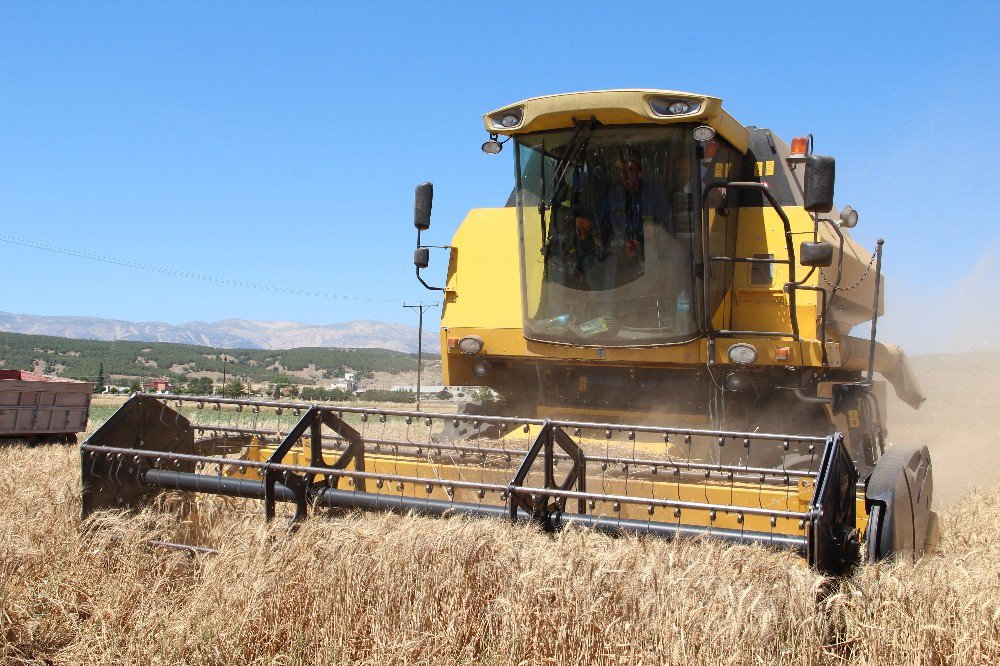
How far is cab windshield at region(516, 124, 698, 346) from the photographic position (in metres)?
5.69

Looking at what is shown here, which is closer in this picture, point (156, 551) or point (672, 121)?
point (156, 551)

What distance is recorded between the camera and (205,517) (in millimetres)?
4613

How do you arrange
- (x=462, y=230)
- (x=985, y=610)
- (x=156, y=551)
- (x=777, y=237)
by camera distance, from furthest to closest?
(x=462, y=230) → (x=777, y=237) → (x=156, y=551) → (x=985, y=610)

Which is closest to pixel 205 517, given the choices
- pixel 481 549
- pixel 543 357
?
pixel 481 549

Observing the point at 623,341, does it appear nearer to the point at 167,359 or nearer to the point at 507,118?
the point at 507,118

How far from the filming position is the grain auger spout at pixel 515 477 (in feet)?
11.0

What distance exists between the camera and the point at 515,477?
366 cm

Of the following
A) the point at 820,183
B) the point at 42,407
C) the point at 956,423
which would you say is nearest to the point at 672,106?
the point at 820,183

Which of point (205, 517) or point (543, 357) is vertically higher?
point (543, 357)

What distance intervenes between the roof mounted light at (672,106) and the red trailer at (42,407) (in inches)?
416

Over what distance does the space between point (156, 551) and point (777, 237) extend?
4198mm

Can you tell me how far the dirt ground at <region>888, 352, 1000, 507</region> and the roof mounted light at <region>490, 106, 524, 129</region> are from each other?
4.29 metres

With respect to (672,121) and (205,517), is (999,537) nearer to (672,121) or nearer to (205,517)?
(672,121)

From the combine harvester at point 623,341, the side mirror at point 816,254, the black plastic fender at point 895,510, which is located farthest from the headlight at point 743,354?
the black plastic fender at point 895,510
